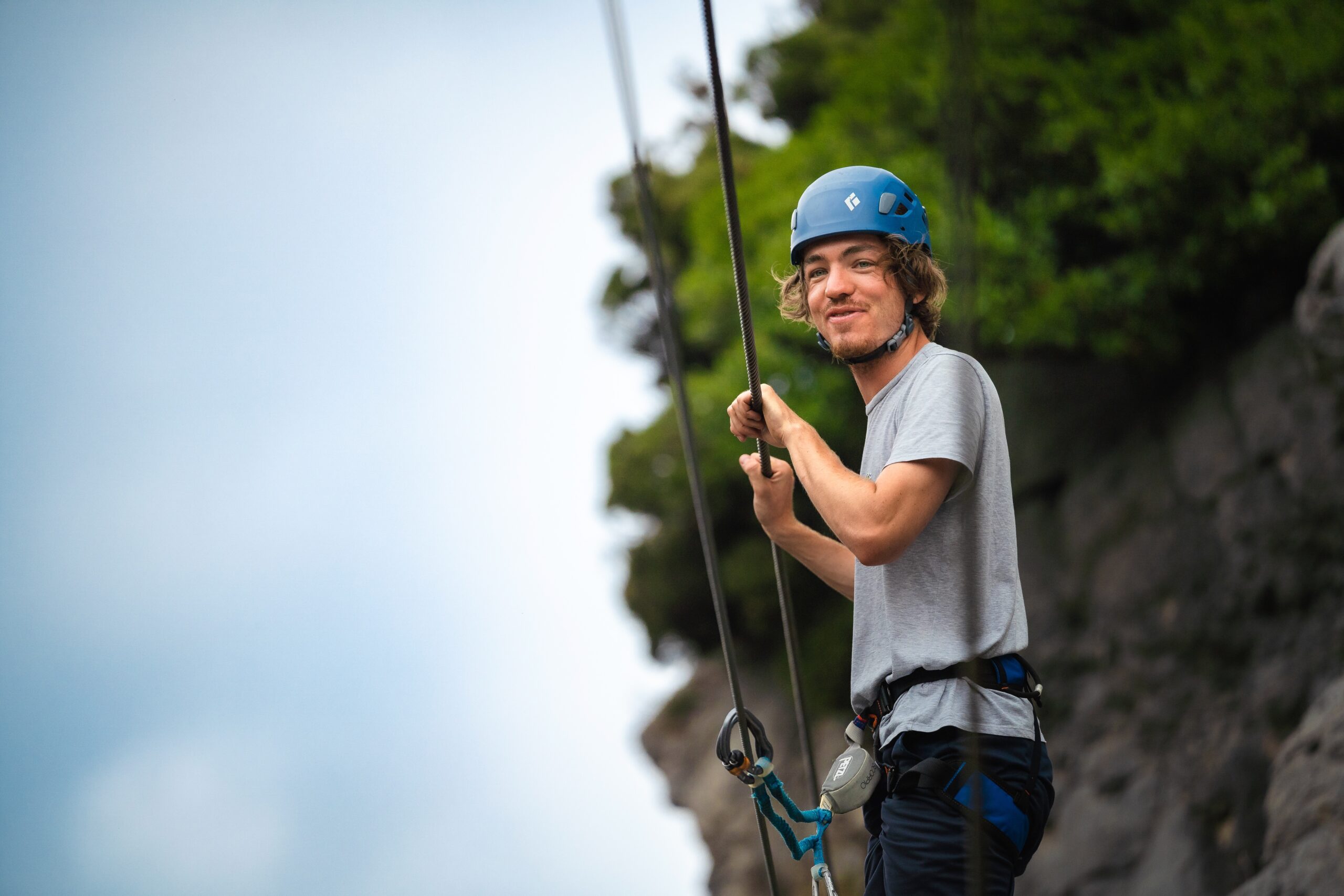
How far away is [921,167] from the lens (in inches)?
322

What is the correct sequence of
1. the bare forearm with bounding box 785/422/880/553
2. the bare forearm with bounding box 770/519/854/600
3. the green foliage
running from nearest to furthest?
the bare forearm with bounding box 785/422/880/553
the bare forearm with bounding box 770/519/854/600
the green foliage

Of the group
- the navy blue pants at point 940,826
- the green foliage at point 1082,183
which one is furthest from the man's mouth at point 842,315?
the green foliage at point 1082,183

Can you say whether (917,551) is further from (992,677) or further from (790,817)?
(790,817)

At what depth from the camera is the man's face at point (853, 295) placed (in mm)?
2076

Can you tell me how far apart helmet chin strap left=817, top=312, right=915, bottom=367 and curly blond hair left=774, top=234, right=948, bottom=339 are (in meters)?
0.03

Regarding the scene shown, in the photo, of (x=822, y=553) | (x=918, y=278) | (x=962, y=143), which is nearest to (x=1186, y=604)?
(x=822, y=553)

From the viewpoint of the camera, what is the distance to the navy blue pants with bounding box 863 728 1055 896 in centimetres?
182

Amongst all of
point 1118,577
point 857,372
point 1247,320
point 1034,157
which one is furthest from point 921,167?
point 857,372

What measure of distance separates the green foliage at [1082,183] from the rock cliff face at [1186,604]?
730mm

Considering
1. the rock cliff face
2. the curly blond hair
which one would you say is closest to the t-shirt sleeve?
the curly blond hair

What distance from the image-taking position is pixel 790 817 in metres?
2.32

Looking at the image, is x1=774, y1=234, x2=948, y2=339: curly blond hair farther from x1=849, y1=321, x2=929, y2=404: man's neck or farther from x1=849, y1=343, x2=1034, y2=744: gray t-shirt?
x1=849, y1=343, x2=1034, y2=744: gray t-shirt

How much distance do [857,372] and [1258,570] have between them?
6204 mm

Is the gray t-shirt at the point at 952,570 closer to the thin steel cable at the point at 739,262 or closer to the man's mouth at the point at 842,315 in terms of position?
the man's mouth at the point at 842,315
